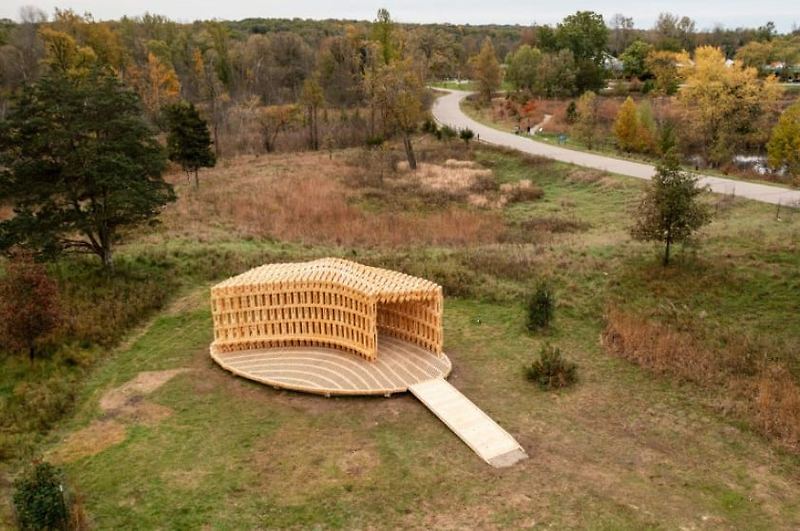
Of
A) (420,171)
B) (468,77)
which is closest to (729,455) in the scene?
(420,171)

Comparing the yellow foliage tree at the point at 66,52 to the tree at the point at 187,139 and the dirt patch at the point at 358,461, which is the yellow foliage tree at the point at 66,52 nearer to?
the tree at the point at 187,139

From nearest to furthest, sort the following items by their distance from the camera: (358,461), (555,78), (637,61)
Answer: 1. (358,461)
2. (555,78)
3. (637,61)

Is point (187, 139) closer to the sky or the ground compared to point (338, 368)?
closer to the sky

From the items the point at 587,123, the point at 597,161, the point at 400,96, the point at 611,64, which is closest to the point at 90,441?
the point at 597,161

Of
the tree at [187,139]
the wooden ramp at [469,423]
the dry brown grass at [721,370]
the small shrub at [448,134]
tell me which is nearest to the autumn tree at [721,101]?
the small shrub at [448,134]

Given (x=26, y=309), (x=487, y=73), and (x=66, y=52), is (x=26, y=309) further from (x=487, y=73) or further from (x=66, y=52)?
(x=487, y=73)

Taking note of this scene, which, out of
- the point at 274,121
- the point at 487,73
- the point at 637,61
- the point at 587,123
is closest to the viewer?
the point at 587,123

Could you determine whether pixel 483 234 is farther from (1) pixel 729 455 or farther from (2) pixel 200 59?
(2) pixel 200 59
